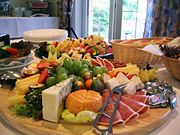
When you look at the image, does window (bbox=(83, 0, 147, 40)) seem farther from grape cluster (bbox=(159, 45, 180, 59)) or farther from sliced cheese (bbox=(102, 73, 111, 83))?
sliced cheese (bbox=(102, 73, 111, 83))

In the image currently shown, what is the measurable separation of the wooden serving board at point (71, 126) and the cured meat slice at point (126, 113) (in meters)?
0.01

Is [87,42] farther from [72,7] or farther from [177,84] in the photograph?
[72,7]

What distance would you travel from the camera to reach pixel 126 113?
62 cm

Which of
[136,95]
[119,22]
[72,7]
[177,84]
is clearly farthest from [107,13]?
[136,95]

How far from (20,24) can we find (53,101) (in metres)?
3.06

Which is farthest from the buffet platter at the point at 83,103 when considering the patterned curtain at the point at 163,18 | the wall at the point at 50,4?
the wall at the point at 50,4

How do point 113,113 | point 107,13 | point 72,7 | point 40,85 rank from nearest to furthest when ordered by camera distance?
point 113,113, point 40,85, point 107,13, point 72,7

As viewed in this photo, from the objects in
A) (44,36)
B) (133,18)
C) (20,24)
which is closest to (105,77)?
(44,36)

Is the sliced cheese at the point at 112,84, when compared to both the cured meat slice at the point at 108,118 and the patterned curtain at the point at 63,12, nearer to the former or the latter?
the cured meat slice at the point at 108,118

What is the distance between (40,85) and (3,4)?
127 inches

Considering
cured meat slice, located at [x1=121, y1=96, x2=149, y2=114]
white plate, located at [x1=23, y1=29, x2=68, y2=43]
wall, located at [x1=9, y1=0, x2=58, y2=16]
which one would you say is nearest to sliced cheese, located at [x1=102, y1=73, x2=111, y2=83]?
cured meat slice, located at [x1=121, y1=96, x2=149, y2=114]

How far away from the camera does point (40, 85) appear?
2.31 feet

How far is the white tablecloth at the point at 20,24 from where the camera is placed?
3244 mm

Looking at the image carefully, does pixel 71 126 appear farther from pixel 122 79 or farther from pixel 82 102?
pixel 122 79
